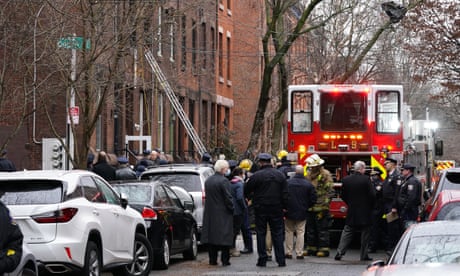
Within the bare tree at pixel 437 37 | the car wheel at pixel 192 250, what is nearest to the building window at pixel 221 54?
the bare tree at pixel 437 37

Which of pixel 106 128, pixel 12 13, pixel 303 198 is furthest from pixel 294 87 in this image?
pixel 106 128

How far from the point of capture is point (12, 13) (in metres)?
18.6

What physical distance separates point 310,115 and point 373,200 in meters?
4.87

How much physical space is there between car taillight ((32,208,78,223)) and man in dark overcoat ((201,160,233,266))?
5204mm

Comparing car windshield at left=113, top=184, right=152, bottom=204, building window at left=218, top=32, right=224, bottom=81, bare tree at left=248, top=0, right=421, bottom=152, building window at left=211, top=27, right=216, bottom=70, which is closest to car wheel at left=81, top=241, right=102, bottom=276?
car windshield at left=113, top=184, right=152, bottom=204

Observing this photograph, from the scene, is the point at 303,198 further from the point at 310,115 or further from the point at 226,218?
the point at 310,115

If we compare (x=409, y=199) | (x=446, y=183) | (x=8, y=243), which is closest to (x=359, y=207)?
(x=409, y=199)

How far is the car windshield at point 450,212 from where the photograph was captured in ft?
43.2

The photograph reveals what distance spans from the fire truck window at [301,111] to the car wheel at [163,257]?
275 inches

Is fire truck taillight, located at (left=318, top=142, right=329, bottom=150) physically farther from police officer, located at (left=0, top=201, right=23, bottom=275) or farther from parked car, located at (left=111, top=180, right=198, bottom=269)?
police officer, located at (left=0, top=201, right=23, bottom=275)

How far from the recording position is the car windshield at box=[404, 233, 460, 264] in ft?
30.5

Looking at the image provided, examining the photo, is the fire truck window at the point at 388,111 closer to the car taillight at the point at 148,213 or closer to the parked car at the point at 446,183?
the parked car at the point at 446,183

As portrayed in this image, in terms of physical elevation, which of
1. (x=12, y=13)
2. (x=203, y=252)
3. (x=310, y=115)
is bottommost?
(x=203, y=252)

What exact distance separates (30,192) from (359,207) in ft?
25.6
